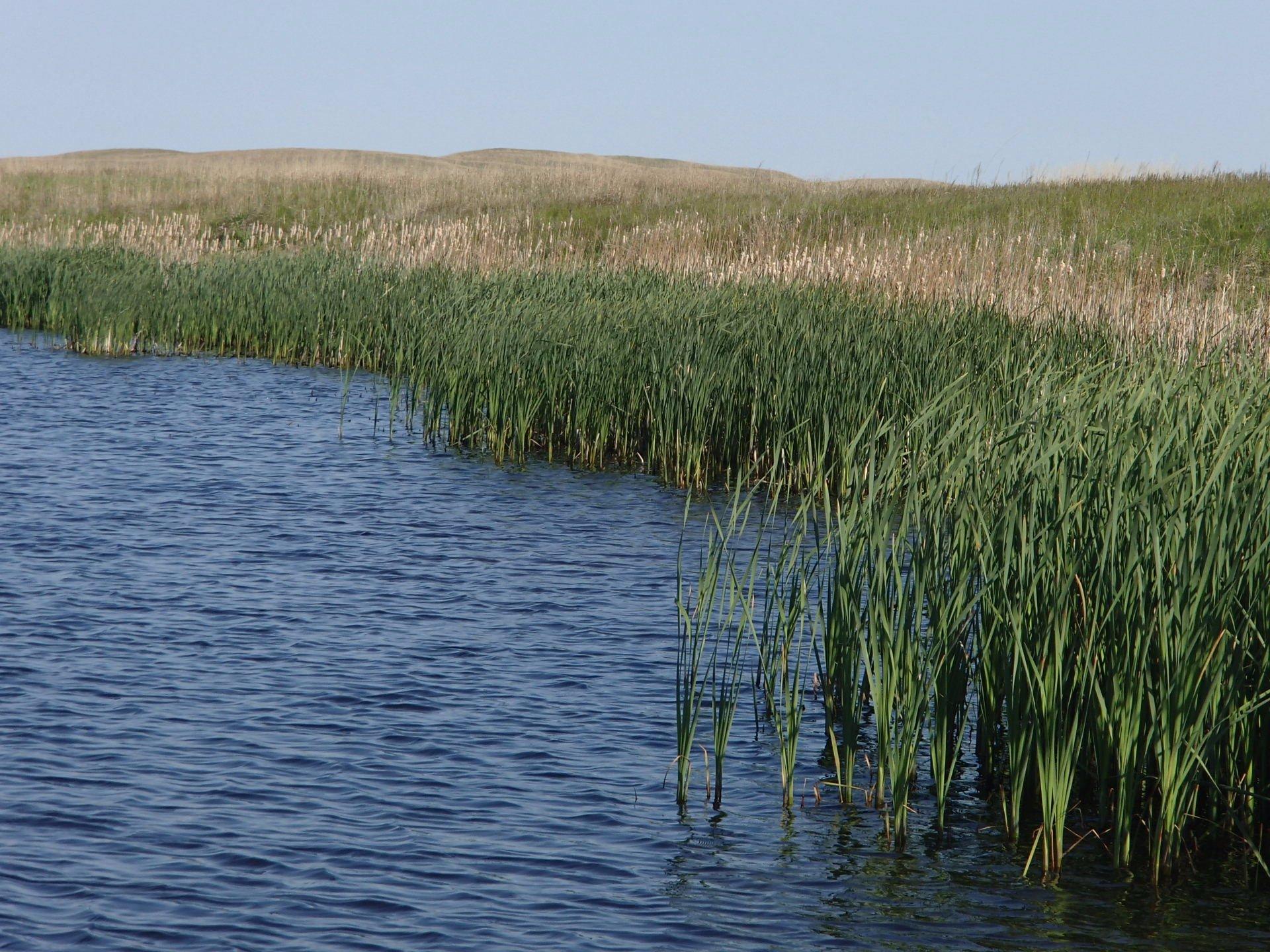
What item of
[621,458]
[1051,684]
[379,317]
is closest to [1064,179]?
[379,317]

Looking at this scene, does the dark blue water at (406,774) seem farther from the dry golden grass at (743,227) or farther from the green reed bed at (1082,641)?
the dry golden grass at (743,227)

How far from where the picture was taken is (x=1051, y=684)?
4.54 metres

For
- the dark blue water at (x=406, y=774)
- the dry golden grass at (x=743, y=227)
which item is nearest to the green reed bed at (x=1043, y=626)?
the dark blue water at (x=406, y=774)

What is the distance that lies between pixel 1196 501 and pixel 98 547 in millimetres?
7489

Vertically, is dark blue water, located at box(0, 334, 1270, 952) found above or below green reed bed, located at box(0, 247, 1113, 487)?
below

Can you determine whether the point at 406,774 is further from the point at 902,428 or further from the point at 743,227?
the point at 743,227

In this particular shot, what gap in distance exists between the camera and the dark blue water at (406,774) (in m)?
4.34

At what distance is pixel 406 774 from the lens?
556cm

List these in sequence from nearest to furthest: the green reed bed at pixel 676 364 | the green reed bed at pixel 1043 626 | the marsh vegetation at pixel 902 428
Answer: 1. the green reed bed at pixel 1043 626
2. the marsh vegetation at pixel 902 428
3. the green reed bed at pixel 676 364

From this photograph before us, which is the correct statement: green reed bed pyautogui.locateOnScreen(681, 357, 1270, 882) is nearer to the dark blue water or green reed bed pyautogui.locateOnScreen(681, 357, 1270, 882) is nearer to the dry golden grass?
the dark blue water

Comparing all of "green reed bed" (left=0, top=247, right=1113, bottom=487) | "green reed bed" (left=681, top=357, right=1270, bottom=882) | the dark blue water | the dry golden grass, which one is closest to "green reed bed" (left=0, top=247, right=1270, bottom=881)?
"green reed bed" (left=681, top=357, right=1270, bottom=882)

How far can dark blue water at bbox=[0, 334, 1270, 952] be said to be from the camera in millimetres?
4344

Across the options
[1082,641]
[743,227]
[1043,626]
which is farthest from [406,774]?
[743,227]

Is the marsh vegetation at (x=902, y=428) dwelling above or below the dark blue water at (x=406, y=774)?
above
